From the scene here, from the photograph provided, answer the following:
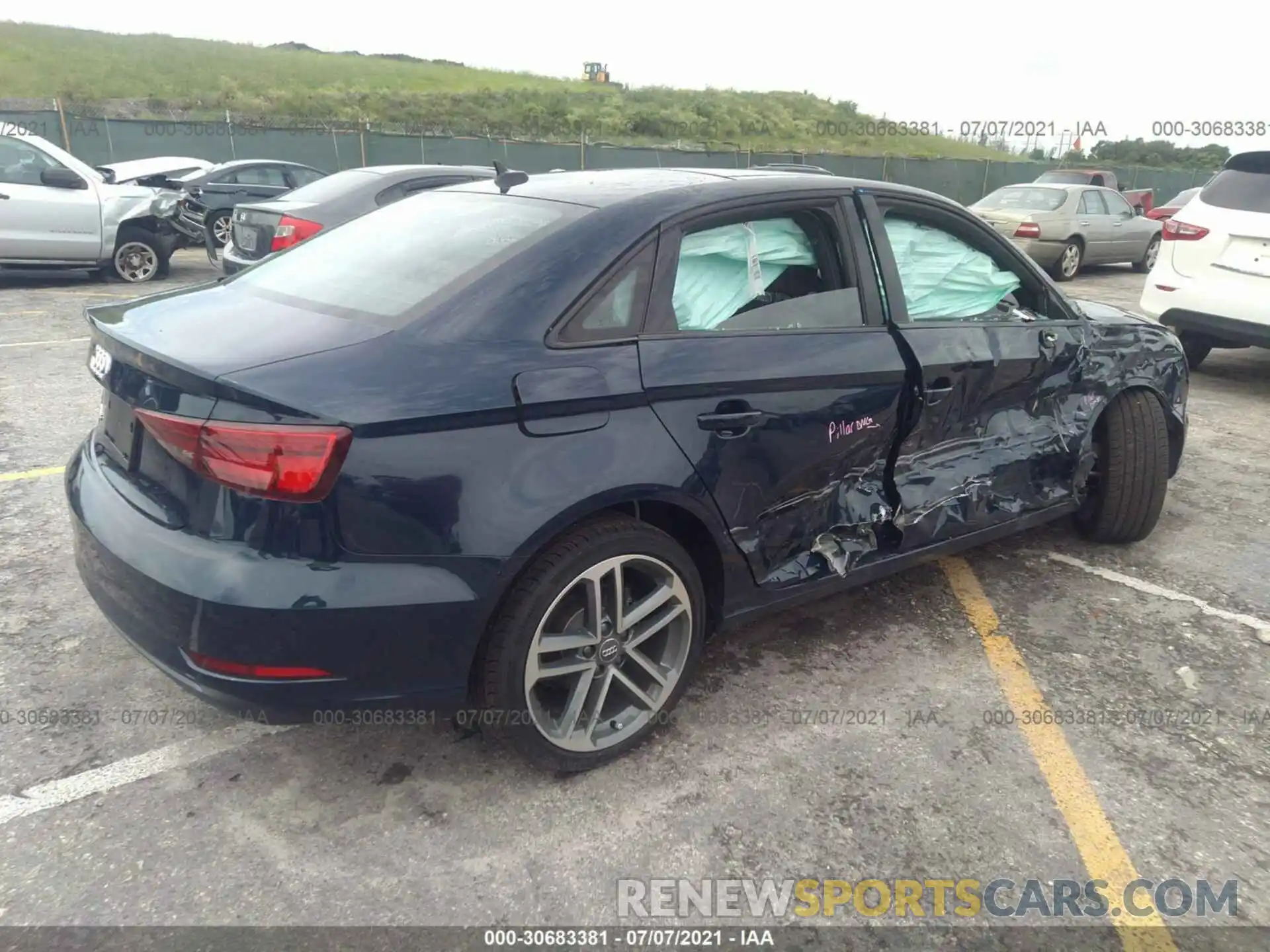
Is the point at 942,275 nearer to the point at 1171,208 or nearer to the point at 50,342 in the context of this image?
the point at 50,342

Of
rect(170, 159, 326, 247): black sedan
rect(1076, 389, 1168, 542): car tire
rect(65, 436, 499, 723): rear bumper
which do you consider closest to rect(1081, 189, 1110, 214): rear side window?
rect(170, 159, 326, 247): black sedan

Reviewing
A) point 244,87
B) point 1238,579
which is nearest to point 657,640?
point 1238,579

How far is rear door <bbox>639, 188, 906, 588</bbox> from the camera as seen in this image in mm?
2604

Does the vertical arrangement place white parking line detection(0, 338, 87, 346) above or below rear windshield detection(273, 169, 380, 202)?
below

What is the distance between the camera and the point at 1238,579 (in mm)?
4031

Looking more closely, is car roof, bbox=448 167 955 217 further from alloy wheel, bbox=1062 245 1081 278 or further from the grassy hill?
the grassy hill

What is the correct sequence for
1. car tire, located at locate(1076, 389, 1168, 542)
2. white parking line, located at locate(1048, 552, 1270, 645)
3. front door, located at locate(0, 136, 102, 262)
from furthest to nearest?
front door, located at locate(0, 136, 102, 262)
car tire, located at locate(1076, 389, 1168, 542)
white parking line, located at locate(1048, 552, 1270, 645)

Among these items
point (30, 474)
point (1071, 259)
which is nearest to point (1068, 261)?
point (1071, 259)

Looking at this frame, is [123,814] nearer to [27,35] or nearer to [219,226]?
[219,226]

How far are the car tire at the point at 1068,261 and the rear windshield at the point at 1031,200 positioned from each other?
25.1 inches

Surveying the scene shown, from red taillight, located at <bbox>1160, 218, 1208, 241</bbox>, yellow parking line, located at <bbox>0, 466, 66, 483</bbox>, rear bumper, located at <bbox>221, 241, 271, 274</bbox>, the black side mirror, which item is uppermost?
red taillight, located at <bbox>1160, 218, 1208, 241</bbox>

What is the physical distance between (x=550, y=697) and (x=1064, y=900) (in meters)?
1.42

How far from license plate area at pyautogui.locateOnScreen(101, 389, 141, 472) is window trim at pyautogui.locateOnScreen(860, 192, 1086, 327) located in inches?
91.5

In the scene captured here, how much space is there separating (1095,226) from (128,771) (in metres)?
15.3
